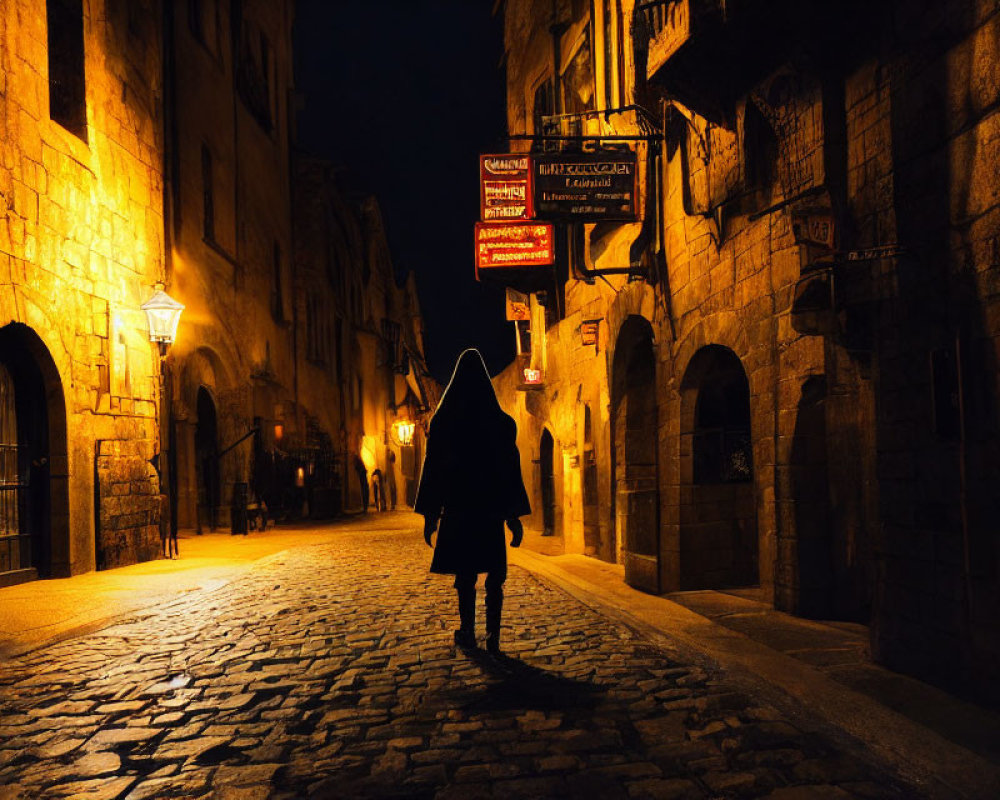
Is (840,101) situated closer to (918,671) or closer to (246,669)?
(918,671)

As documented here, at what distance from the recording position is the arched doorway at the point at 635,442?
11.2 meters

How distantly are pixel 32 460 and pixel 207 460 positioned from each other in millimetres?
9041

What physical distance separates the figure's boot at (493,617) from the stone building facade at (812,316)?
2612mm

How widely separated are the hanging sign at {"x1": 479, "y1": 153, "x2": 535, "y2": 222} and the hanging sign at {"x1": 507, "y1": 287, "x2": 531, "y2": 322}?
7.81 meters

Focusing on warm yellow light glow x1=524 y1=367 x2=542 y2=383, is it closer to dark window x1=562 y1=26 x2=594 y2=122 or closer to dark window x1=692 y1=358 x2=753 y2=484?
dark window x1=562 y1=26 x2=594 y2=122

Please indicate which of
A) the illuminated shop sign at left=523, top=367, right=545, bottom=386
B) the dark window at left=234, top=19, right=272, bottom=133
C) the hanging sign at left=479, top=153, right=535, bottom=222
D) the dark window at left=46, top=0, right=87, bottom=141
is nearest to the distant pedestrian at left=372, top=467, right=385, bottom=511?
the illuminated shop sign at left=523, top=367, right=545, bottom=386

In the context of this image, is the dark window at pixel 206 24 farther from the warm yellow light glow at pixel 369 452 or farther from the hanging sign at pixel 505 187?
the warm yellow light glow at pixel 369 452

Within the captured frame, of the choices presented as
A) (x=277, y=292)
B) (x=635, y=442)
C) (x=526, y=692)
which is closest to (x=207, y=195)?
(x=277, y=292)

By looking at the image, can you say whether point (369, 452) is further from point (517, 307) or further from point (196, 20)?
point (196, 20)

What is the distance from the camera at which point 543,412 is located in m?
21.0

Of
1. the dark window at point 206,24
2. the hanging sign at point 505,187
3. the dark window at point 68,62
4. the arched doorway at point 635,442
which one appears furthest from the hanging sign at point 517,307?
the dark window at point 68,62

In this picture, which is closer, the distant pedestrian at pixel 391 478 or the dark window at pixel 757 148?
the dark window at pixel 757 148

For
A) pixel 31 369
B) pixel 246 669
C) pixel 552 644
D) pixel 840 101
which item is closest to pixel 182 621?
pixel 246 669

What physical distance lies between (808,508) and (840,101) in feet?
12.4
